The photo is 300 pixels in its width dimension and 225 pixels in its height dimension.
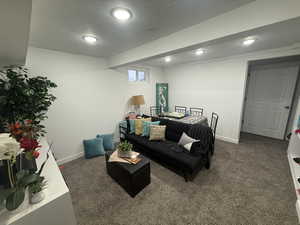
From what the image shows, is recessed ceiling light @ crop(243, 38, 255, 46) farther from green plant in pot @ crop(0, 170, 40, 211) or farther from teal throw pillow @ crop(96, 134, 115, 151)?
teal throw pillow @ crop(96, 134, 115, 151)

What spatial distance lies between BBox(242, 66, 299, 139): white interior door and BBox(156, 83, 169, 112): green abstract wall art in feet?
9.04

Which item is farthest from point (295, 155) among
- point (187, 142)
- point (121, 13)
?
point (121, 13)

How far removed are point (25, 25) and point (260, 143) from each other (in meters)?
5.03

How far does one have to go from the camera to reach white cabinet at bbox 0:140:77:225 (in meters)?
0.81

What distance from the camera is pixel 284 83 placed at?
11.0 ft

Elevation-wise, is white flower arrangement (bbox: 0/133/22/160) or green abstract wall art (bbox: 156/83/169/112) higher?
green abstract wall art (bbox: 156/83/169/112)

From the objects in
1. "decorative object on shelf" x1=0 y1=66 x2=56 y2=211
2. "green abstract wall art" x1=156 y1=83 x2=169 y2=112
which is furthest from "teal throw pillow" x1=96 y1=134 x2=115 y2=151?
"green abstract wall art" x1=156 y1=83 x2=169 y2=112

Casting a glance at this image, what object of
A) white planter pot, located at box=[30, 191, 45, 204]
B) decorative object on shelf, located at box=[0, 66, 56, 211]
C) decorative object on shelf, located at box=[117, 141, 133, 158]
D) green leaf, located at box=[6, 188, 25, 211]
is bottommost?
decorative object on shelf, located at box=[117, 141, 133, 158]

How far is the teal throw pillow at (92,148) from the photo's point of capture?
2859 millimetres

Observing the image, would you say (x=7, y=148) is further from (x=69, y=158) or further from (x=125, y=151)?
(x=69, y=158)

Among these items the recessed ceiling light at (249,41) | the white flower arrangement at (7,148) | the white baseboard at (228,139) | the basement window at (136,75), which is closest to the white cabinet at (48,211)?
the white flower arrangement at (7,148)

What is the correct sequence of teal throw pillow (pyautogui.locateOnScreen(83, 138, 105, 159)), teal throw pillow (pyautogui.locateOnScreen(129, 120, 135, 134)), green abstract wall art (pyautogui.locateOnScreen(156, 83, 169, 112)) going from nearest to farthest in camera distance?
teal throw pillow (pyautogui.locateOnScreen(83, 138, 105, 159))
teal throw pillow (pyautogui.locateOnScreen(129, 120, 135, 134))
green abstract wall art (pyautogui.locateOnScreen(156, 83, 169, 112))

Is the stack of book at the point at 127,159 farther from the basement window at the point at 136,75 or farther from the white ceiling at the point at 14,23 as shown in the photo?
the basement window at the point at 136,75

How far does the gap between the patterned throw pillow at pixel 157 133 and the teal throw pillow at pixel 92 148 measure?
131 centimetres
